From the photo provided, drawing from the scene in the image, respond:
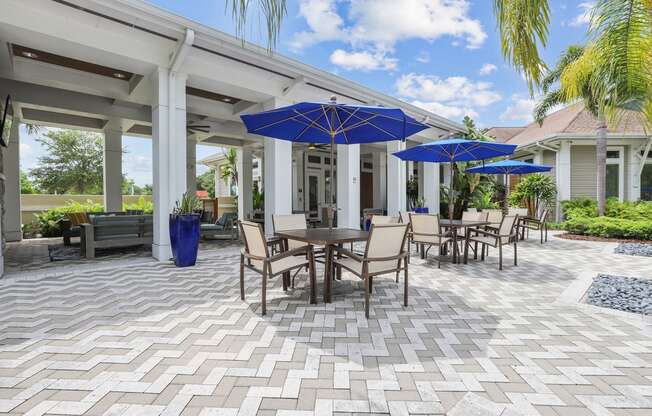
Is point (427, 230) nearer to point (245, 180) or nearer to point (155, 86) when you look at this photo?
point (155, 86)

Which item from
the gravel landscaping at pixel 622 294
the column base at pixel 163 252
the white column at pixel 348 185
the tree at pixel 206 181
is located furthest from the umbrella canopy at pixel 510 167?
the tree at pixel 206 181

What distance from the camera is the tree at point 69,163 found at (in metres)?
24.0

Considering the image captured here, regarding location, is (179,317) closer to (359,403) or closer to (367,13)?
(359,403)

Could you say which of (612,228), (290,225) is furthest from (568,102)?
(290,225)

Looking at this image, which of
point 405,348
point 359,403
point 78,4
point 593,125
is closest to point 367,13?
point 359,403

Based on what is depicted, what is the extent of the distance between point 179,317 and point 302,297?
1.39 m

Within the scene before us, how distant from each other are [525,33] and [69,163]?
30.0 meters

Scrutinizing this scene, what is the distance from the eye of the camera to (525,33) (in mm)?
3100

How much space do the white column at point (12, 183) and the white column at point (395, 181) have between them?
10.4 m

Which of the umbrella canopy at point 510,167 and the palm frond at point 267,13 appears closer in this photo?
the palm frond at point 267,13

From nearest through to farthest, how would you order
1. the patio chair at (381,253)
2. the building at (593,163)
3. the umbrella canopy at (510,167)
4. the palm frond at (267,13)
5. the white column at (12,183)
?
1. the palm frond at (267,13)
2. the patio chair at (381,253)
3. the white column at (12,183)
4. the umbrella canopy at (510,167)
5. the building at (593,163)

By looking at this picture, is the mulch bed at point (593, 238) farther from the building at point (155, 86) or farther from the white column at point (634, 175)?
the white column at point (634, 175)

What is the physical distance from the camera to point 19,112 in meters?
8.59

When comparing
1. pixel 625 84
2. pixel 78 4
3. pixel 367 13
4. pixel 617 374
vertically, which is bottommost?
pixel 617 374
